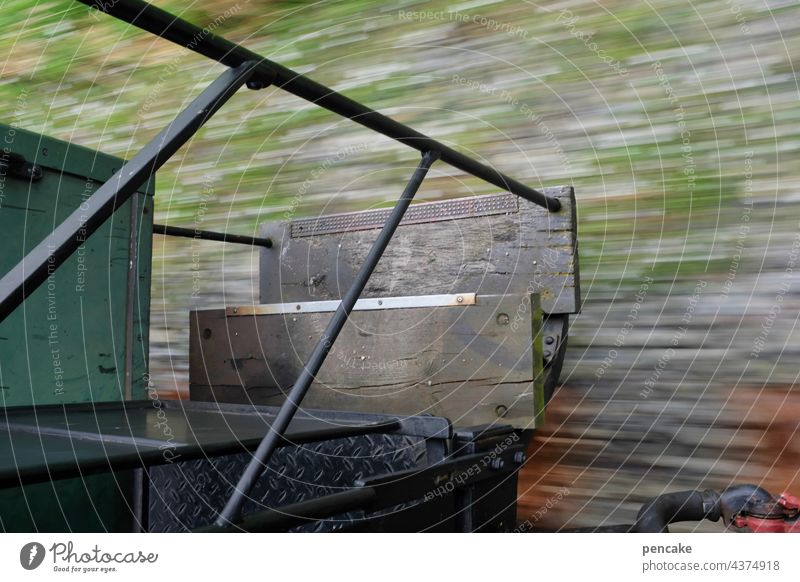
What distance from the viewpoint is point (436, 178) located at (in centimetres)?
229

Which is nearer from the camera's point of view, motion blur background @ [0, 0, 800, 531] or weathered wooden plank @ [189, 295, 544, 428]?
weathered wooden plank @ [189, 295, 544, 428]

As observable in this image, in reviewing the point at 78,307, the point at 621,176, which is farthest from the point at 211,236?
the point at 621,176

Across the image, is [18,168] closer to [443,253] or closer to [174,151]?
[174,151]

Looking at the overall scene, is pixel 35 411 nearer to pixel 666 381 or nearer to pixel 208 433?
pixel 208 433

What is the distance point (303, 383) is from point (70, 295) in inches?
30.3

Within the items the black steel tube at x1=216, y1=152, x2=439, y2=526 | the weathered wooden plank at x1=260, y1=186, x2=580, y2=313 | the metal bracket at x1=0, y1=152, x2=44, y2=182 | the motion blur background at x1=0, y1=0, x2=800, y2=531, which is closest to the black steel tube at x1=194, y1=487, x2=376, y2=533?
the black steel tube at x1=216, y1=152, x2=439, y2=526

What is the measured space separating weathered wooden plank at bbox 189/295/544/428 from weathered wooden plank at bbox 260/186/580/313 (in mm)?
204

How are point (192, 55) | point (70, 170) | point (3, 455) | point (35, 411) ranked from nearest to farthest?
point (3, 455) < point (35, 411) < point (70, 170) < point (192, 55)

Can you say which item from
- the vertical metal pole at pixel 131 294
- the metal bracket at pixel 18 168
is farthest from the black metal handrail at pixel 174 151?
the vertical metal pole at pixel 131 294

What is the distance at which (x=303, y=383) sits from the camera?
0.93 m

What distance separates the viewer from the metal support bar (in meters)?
0.70

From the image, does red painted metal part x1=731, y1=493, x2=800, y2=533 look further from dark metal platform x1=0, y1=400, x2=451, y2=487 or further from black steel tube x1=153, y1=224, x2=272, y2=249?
black steel tube x1=153, y1=224, x2=272, y2=249
